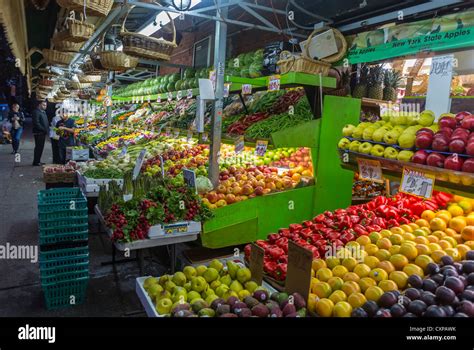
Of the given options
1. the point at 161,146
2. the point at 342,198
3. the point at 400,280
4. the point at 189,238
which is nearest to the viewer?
the point at 400,280

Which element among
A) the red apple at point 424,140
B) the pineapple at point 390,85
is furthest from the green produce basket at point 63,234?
the pineapple at point 390,85

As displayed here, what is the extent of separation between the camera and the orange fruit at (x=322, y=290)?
2469 millimetres

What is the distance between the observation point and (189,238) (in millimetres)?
3783

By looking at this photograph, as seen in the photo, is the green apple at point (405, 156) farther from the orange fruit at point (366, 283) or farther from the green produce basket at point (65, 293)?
the green produce basket at point (65, 293)

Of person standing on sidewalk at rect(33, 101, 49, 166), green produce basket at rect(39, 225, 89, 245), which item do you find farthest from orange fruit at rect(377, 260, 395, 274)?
person standing on sidewalk at rect(33, 101, 49, 166)

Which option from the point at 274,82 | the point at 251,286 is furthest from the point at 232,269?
the point at 274,82

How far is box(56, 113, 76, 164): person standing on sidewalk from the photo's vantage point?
1170cm

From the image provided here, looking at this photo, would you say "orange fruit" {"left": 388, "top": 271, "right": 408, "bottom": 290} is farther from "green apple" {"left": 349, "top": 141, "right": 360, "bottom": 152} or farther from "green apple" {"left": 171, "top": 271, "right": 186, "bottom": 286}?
"green apple" {"left": 171, "top": 271, "right": 186, "bottom": 286}

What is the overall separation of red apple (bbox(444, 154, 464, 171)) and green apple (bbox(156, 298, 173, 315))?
6.54ft

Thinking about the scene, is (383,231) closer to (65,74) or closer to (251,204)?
(251,204)

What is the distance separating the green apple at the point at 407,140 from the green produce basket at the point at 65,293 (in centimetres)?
332

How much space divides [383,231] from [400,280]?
2.44 feet

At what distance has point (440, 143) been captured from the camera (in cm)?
254

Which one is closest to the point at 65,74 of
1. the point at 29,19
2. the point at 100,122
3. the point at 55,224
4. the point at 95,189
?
the point at 100,122
